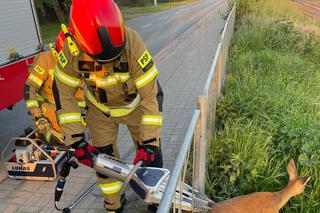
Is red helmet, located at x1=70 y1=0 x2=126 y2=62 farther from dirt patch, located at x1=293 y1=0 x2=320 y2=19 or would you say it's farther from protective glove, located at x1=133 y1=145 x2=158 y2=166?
dirt patch, located at x1=293 y1=0 x2=320 y2=19

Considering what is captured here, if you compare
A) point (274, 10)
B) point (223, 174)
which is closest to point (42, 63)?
point (223, 174)

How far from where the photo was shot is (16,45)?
18.1ft

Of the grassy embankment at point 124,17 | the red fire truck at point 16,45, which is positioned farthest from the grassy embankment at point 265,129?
the grassy embankment at point 124,17

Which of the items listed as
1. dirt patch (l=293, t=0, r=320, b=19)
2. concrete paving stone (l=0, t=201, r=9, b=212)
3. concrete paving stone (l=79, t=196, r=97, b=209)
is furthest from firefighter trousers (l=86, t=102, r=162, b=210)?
dirt patch (l=293, t=0, r=320, b=19)

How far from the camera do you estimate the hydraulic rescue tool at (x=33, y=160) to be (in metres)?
4.05

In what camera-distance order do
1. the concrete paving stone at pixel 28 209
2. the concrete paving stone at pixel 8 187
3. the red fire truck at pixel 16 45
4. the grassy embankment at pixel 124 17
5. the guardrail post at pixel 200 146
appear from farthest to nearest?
the grassy embankment at pixel 124 17
the red fire truck at pixel 16 45
the concrete paving stone at pixel 8 187
the concrete paving stone at pixel 28 209
the guardrail post at pixel 200 146

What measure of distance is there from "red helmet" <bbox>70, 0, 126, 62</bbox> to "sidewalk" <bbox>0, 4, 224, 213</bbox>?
6.27 feet

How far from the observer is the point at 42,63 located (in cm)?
387

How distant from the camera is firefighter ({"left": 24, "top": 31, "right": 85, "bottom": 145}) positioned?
12.3ft

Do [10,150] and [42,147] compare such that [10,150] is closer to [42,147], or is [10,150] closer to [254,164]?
[42,147]

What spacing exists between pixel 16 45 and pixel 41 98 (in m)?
1.95

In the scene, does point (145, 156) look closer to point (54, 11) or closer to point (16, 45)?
point (16, 45)

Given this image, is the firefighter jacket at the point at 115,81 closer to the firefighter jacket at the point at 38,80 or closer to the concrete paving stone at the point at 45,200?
the firefighter jacket at the point at 38,80

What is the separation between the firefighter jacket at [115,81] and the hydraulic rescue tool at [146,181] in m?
0.31
